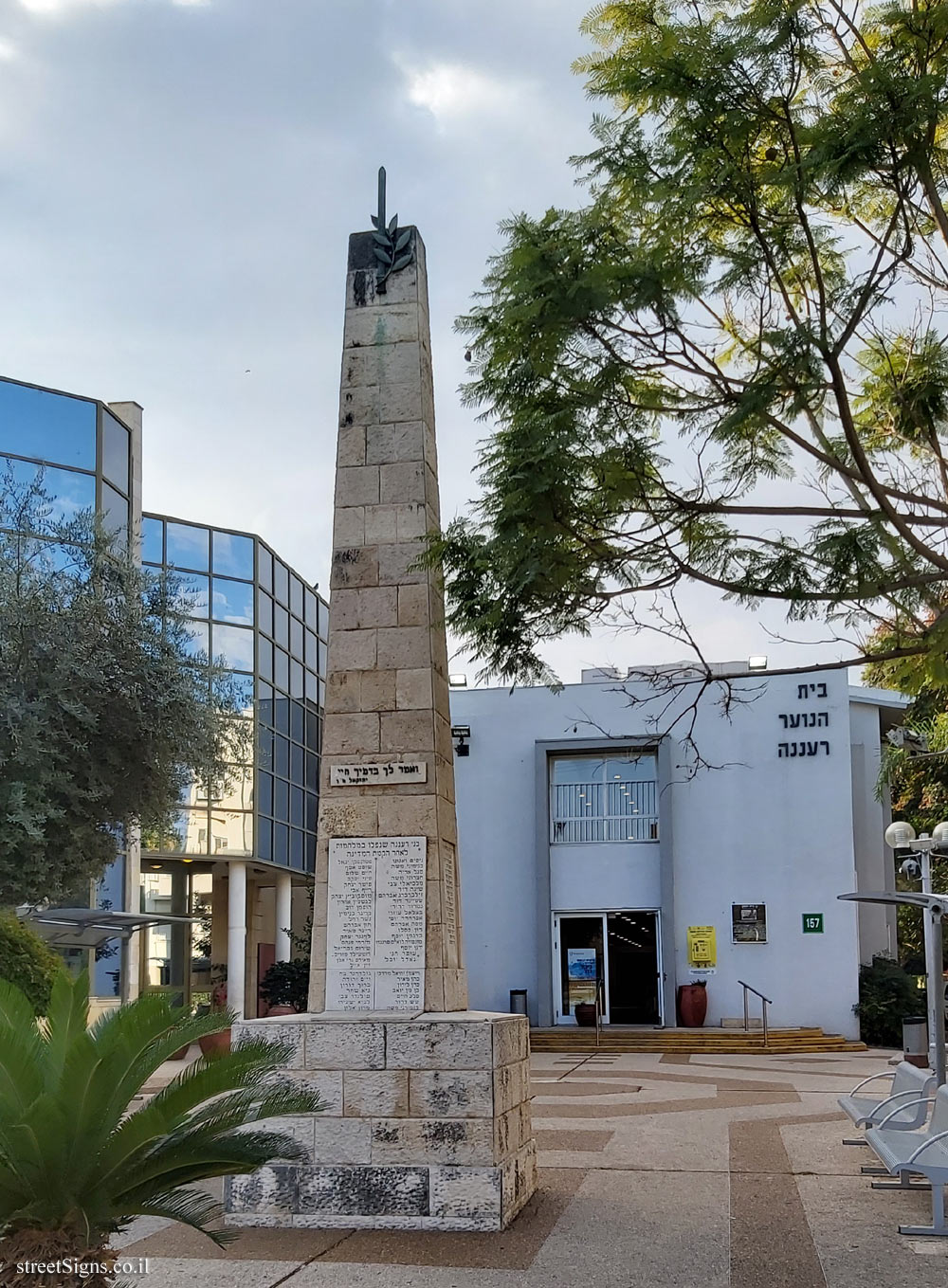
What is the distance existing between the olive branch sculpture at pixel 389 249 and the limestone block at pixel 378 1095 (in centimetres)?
571

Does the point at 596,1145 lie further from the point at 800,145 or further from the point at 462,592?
the point at 800,145

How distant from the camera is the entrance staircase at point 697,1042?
2303cm

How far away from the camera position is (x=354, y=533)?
32.5ft

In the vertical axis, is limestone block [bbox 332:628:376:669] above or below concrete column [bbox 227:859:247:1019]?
above

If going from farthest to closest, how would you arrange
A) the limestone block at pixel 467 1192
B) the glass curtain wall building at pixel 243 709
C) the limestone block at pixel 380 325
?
the glass curtain wall building at pixel 243 709 < the limestone block at pixel 380 325 < the limestone block at pixel 467 1192

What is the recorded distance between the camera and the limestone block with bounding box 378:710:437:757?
371 inches

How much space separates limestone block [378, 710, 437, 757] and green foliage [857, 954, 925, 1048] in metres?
17.7

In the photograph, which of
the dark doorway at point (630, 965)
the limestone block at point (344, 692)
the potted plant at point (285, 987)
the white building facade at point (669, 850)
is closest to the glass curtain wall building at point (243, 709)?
the potted plant at point (285, 987)

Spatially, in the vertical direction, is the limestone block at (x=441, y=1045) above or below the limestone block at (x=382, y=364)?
below

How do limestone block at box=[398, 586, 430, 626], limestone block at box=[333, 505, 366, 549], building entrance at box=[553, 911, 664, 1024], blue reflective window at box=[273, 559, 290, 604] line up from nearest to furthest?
limestone block at box=[398, 586, 430, 626]
limestone block at box=[333, 505, 366, 549]
building entrance at box=[553, 911, 664, 1024]
blue reflective window at box=[273, 559, 290, 604]

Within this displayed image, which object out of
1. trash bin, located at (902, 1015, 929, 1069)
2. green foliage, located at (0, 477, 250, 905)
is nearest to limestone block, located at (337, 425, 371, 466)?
green foliage, located at (0, 477, 250, 905)

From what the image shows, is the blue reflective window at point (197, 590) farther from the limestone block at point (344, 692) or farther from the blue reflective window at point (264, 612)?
the limestone block at point (344, 692)

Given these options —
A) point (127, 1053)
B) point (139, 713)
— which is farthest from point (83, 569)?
point (127, 1053)

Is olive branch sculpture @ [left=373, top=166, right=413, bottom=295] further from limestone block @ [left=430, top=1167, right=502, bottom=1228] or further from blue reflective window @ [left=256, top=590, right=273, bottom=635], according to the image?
blue reflective window @ [left=256, top=590, right=273, bottom=635]
